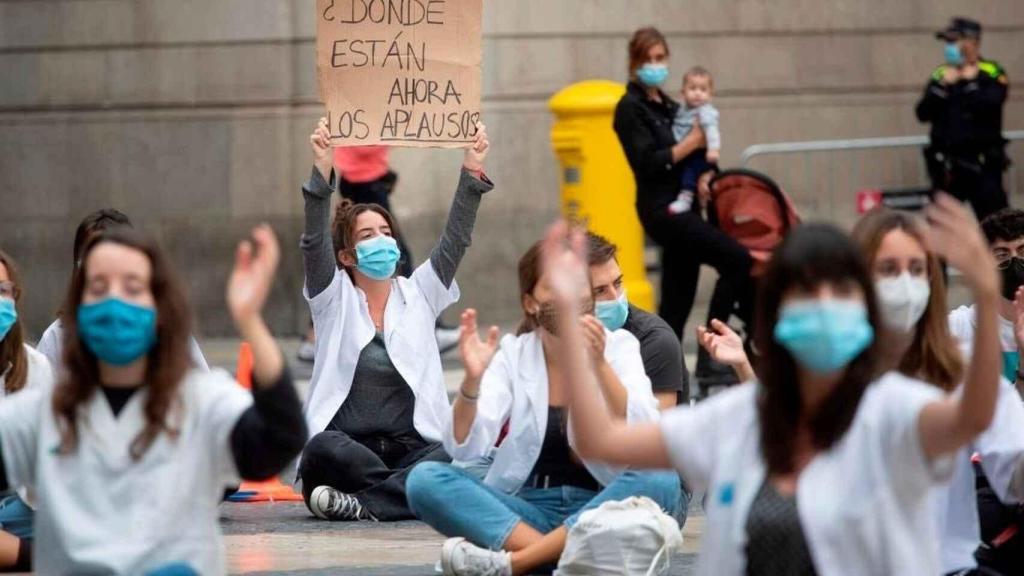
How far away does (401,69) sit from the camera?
27.6 ft

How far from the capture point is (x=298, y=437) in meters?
4.49

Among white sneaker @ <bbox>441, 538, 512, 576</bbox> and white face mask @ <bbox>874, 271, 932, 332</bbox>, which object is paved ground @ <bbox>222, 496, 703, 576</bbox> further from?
white face mask @ <bbox>874, 271, 932, 332</bbox>

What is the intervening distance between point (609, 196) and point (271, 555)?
20.5 feet

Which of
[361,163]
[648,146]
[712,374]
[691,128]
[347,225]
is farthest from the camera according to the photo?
[361,163]

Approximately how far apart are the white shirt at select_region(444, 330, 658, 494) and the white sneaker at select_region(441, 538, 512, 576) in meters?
0.26

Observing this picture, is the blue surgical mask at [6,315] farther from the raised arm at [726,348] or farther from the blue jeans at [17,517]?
the raised arm at [726,348]

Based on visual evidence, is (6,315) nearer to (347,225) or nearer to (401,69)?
(347,225)

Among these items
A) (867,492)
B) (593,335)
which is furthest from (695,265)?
(867,492)

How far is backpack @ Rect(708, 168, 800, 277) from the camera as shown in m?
11.0

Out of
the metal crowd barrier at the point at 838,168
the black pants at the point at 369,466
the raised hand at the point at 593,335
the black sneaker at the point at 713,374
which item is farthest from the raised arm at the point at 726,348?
the metal crowd barrier at the point at 838,168

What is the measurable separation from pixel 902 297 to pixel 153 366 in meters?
1.64

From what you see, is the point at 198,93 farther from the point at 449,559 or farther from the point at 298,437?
the point at 298,437

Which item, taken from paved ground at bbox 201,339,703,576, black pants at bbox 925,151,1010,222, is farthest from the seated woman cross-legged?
black pants at bbox 925,151,1010,222

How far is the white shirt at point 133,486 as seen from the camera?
4523 millimetres
